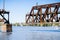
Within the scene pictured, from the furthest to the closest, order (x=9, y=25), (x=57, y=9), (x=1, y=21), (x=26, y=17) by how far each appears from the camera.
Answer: (x=26, y=17) → (x=57, y=9) → (x=1, y=21) → (x=9, y=25)

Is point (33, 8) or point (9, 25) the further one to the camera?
point (33, 8)

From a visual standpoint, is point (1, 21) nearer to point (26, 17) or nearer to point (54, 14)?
point (54, 14)

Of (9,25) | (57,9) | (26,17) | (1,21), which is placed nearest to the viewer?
(9,25)

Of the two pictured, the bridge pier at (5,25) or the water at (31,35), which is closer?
the water at (31,35)

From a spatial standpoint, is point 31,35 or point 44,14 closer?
point 31,35

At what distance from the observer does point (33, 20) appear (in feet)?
496

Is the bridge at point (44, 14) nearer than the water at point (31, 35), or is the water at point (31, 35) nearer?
the water at point (31, 35)

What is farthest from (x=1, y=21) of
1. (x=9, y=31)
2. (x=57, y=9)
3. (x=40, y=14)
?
(x=40, y=14)

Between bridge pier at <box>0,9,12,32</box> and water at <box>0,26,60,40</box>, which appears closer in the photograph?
water at <box>0,26,60,40</box>

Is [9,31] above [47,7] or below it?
below

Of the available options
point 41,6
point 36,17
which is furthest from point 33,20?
point 41,6

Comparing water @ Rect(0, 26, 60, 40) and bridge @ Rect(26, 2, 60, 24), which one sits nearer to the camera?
water @ Rect(0, 26, 60, 40)

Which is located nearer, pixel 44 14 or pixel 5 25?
pixel 5 25

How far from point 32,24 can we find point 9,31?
90.3 meters
